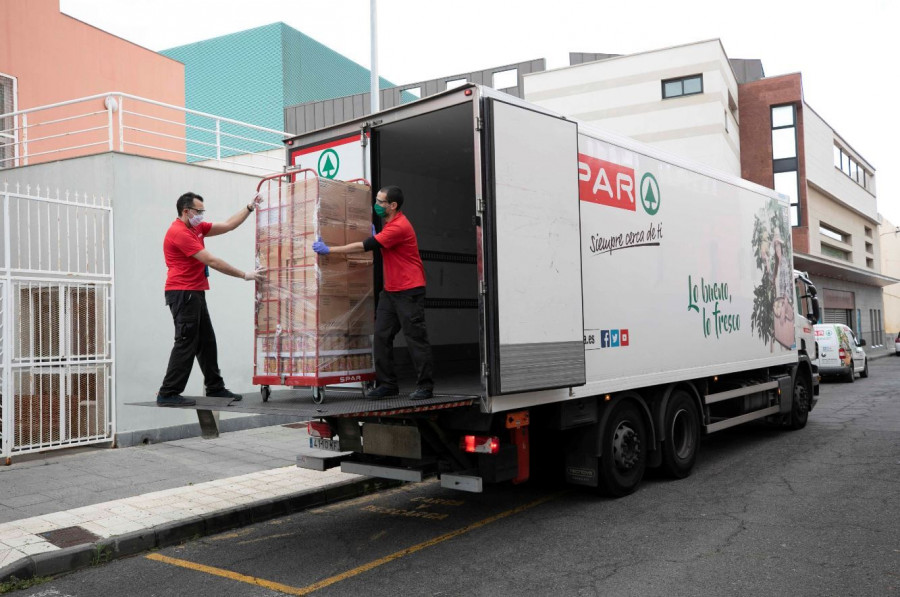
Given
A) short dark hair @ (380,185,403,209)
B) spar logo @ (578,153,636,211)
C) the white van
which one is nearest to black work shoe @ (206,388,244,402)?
short dark hair @ (380,185,403,209)

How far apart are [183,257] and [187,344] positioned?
731 millimetres

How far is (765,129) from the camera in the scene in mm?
33812

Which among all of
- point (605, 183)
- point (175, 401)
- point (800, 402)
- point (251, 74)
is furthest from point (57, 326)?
point (251, 74)

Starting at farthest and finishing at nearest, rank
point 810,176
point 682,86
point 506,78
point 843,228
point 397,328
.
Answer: point 843,228
point 506,78
point 810,176
point 682,86
point 397,328

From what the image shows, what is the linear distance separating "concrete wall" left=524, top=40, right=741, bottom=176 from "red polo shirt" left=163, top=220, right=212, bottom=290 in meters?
26.0

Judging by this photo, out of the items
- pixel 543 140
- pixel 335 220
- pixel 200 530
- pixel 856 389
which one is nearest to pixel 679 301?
pixel 543 140

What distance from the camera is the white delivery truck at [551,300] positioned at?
216 inches

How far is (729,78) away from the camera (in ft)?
105

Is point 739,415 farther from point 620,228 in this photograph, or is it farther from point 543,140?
point 543,140

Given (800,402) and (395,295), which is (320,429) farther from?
(800,402)

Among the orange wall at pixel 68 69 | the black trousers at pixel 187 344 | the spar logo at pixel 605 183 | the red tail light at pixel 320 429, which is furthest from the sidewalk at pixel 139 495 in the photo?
the orange wall at pixel 68 69

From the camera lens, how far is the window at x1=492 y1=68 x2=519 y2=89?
37866mm

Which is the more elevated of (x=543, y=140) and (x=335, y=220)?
(x=543, y=140)

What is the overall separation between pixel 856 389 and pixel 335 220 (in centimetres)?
1658
